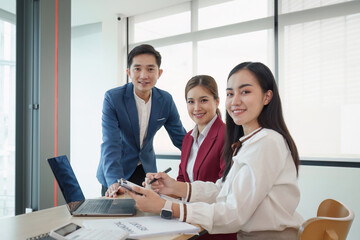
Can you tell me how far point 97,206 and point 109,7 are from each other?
3708 mm

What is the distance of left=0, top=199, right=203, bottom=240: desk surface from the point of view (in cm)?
91

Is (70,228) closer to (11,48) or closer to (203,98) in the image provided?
(203,98)

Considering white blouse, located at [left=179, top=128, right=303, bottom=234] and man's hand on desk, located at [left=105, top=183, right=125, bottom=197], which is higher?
white blouse, located at [left=179, top=128, right=303, bottom=234]

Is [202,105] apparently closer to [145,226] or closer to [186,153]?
[186,153]

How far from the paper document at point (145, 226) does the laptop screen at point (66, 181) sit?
0.22 m

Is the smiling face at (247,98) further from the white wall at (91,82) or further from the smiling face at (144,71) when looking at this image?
the white wall at (91,82)

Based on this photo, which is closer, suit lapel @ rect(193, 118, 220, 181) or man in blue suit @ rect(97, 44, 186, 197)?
suit lapel @ rect(193, 118, 220, 181)

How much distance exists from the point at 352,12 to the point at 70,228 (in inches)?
133

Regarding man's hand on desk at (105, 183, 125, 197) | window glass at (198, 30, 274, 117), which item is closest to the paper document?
man's hand on desk at (105, 183, 125, 197)

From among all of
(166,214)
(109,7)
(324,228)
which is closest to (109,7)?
(109,7)

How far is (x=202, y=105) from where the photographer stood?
1.78 m

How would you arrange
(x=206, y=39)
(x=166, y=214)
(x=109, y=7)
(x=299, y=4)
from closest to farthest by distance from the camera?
1. (x=166, y=214)
2. (x=299, y=4)
3. (x=206, y=39)
4. (x=109, y=7)

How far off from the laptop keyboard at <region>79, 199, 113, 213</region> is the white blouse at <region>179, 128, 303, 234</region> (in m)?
0.38

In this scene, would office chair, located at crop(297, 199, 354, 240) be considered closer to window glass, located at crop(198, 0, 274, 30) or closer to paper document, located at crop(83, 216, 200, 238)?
paper document, located at crop(83, 216, 200, 238)
